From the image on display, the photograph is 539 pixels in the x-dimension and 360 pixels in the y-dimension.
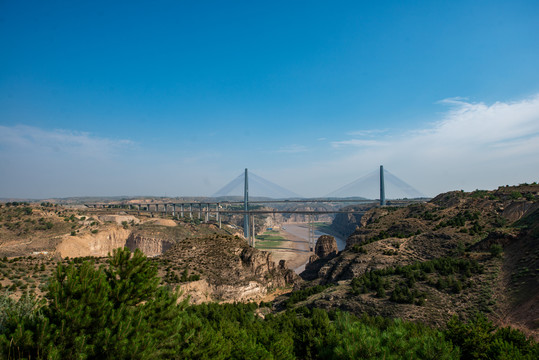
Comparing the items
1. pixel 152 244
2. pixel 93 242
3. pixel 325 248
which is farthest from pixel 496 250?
pixel 93 242

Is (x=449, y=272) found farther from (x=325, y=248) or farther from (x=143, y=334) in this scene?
(x=325, y=248)

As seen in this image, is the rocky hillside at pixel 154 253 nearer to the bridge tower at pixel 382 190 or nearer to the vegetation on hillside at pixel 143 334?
the vegetation on hillside at pixel 143 334

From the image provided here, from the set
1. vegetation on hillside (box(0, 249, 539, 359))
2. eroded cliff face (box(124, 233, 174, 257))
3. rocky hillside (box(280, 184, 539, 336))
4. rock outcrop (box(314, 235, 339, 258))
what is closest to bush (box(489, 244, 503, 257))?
rocky hillside (box(280, 184, 539, 336))

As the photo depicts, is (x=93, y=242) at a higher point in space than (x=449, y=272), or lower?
lower

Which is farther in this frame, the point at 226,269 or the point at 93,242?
the point at 93,242

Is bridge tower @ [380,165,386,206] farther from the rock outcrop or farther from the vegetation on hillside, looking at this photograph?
the vegetation on hillside

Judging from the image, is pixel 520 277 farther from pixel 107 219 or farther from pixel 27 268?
pixel 107 219

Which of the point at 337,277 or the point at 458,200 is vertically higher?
the point at 458,200

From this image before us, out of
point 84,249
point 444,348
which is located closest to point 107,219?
point 84,249
